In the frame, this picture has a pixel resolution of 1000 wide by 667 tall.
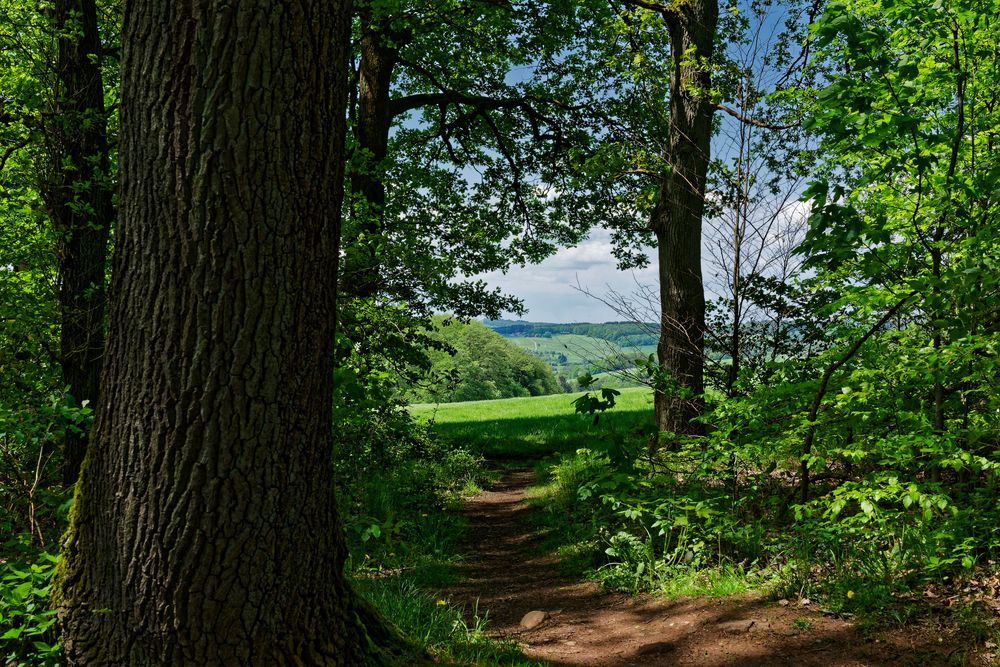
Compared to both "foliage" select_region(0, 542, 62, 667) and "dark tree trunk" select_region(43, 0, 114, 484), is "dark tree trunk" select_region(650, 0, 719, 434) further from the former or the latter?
"foliage" select_region(0, 542, 62, 667)

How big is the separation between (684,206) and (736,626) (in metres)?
5.99

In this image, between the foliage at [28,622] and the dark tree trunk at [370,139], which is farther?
the dark tree trunk at [370,139]

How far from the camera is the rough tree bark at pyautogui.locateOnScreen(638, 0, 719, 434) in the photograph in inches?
341

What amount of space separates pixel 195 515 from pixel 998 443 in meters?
5.06

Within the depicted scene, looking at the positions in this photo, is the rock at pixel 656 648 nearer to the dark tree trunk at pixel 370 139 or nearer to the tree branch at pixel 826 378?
the tree branch at pixel 826 378

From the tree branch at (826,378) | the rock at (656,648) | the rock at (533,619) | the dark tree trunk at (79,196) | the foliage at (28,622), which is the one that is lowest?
the rock at (533,619)

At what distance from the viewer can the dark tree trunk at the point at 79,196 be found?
7.36 meters

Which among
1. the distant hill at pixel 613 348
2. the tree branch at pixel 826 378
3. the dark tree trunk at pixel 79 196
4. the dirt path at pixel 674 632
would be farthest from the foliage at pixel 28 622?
the dark tree trunk at pixel 79 196

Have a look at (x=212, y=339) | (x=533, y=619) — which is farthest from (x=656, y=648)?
(x=212, y=339)

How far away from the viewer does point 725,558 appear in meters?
5.54

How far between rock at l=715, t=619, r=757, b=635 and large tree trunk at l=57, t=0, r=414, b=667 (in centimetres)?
286

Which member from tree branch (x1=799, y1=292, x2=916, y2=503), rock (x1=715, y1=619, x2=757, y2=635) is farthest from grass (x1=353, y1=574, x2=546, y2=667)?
tree branch (x1=799, y1=292, x2=916, y2=503)

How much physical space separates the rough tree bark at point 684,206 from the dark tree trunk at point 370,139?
382cm

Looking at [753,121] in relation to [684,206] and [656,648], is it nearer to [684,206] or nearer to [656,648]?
[684,206]
